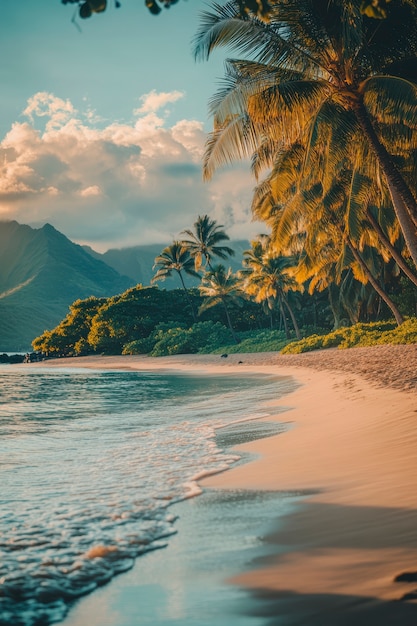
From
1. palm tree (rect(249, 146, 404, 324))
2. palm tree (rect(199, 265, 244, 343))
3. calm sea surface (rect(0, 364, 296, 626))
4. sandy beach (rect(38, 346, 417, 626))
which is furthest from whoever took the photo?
palm tree (rect(199, 265, 244, 343))

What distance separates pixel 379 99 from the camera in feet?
39.0

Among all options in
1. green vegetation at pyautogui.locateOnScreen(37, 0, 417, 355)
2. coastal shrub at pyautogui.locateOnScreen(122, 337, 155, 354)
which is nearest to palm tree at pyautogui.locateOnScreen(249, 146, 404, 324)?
green vegetation at pyautogui.locateOnScreen(37, 0, 417, 355)

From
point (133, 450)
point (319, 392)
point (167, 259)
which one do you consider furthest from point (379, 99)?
point (167, 259)

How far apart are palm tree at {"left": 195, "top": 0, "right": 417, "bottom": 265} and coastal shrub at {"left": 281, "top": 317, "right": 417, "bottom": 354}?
31.1 feet

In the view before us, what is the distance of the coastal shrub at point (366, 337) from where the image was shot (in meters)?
21.7

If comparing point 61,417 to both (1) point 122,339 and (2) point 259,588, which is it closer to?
(2) point 259,588

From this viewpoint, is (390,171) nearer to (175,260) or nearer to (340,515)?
(340,515)

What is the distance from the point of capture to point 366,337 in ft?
84.8

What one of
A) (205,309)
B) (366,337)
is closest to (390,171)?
(366,337)

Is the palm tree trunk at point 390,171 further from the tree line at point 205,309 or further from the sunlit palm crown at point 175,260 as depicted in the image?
the sunlit palm crown at point 175,260

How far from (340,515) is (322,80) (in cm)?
1139

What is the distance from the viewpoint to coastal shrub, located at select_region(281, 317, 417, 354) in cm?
2167

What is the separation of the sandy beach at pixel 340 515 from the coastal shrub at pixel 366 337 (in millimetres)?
11812

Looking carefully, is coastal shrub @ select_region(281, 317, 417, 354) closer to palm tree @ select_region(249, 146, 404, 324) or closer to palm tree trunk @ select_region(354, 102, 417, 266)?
palm tree @ select_region(249, 146, 404, 324)
